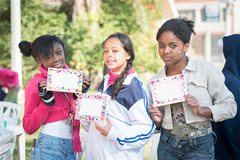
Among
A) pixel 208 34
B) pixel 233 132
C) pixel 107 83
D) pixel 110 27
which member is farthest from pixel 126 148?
pixel 208 34

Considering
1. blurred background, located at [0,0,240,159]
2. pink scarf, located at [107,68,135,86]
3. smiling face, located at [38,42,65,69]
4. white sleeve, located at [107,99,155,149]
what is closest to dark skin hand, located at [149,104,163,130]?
white sleeve, located at [107,99,155,149]

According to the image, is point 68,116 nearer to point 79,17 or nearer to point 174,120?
point 174,120

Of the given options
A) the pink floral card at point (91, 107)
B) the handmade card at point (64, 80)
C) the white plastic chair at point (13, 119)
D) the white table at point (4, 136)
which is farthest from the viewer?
the white plastic chair at point (13, 119)

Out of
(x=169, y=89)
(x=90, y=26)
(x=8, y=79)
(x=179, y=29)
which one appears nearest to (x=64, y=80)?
(x=169, y=89)

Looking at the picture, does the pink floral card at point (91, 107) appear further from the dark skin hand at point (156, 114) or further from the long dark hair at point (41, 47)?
the long dark hair at point (41, 47)

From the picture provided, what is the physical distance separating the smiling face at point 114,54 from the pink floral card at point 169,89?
0.80 ft

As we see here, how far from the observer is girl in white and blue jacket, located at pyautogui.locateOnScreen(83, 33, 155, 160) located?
2734mm

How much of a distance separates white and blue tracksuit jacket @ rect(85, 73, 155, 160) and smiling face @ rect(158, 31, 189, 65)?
236 mm

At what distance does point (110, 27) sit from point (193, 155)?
11.2 metres

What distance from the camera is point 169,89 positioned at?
290 cm

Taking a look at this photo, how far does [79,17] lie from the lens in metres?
13.8

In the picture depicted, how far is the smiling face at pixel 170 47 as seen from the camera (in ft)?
9.48

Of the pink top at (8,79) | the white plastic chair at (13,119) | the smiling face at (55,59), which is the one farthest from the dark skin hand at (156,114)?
the pink top at (8,79)

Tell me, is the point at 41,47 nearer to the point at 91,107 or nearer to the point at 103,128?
the point at 91,107
